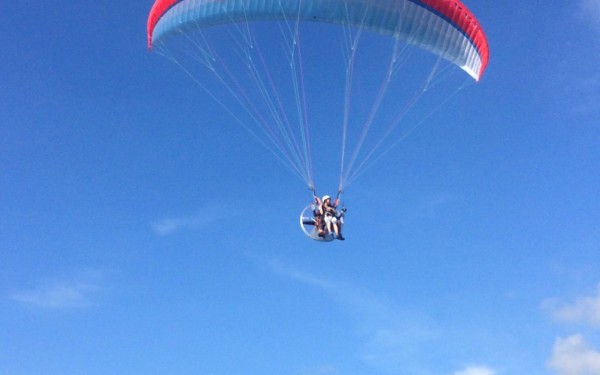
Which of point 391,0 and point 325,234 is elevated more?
point 391,0

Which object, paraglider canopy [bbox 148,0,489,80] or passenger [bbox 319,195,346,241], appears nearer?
passenger [bbox 319,195,346,241]

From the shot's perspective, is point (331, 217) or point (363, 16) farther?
point (363, 16)

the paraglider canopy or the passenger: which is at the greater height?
the paraglider canopy

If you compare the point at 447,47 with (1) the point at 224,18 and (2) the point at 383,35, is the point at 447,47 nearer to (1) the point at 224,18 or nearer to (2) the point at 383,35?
(2) the point at 383,35

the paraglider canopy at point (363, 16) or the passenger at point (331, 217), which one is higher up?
the paraglider canopy at point (363, 16)

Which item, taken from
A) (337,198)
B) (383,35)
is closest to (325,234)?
(337,198)

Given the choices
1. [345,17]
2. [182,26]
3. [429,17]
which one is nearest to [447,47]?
[429,17]

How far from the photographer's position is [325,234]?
24.8m

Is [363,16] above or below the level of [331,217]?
above

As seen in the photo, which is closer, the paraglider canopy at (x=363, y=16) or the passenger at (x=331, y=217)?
the passenger at (x=331, y=217)

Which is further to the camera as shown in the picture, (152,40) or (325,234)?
(152,40)

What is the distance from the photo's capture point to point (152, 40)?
27109 millimetres

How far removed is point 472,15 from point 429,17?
1833 millimetres

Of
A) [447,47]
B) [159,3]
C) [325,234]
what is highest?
A: [159,3]
